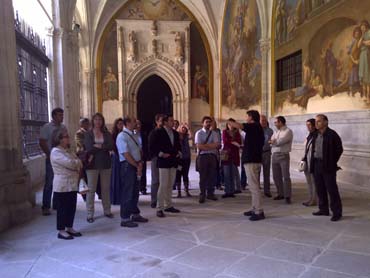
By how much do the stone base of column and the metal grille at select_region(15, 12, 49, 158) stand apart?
9.12 ft

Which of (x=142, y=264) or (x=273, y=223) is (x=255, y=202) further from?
(x=142, y=264)

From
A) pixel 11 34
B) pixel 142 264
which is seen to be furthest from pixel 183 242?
pixel 11 34

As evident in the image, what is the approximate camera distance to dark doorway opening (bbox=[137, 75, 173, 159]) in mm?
20297

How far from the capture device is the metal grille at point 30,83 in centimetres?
756

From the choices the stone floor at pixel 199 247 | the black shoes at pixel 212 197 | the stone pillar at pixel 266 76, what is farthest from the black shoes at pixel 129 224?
the stone pillar at pixel 266 76

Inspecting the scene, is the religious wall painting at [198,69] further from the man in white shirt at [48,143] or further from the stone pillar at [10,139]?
the stone pillar at [10,139]

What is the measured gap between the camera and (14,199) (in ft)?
15.6

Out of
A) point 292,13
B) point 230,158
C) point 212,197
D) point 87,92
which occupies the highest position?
point 292,13

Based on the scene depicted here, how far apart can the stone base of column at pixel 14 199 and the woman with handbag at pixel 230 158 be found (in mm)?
3478

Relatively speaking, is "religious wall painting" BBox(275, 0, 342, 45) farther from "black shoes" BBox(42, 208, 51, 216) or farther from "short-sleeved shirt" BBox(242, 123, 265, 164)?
"black shoes" BBox(42, 208, 51, 216)

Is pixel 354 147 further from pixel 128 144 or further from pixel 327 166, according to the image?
pixel 128 144

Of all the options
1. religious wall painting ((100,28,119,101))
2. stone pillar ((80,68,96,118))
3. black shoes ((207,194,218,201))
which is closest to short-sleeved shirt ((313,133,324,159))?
black shoes ((207,194,218,201))

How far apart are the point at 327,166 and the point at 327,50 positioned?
4744 mm

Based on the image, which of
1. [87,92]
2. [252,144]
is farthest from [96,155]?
[87,92]
